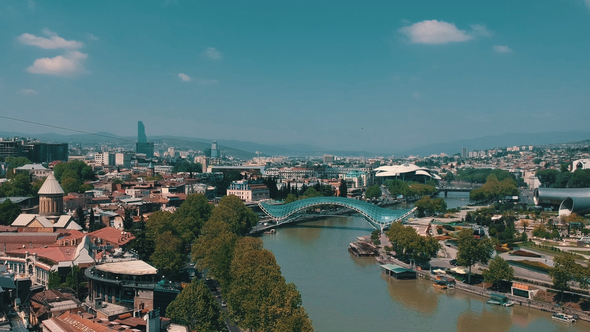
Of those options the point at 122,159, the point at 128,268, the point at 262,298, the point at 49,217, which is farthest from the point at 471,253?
the point at 122,159

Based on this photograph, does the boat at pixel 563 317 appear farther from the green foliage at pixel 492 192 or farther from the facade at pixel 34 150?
the facade at pixel 34 150

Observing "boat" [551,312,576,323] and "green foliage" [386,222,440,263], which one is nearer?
"boat" [551,312,576,323]

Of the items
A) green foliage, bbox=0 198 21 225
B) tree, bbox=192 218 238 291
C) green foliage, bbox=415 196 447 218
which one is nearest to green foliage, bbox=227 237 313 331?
tree, bbox=192 218 238 291

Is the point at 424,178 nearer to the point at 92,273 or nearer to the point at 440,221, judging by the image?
the point at 440,221

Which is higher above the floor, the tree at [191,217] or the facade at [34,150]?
the facade at [34,150]

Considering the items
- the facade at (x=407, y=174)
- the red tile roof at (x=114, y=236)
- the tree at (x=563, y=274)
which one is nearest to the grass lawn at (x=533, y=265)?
the tree at (x=563, y=274)

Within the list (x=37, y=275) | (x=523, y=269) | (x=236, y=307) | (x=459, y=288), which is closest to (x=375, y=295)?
(x=459, y=288)

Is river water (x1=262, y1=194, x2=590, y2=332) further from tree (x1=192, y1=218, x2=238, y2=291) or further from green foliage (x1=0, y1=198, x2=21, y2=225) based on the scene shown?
green foliage (x1=0, y1=198, x2=21, y2=225)
